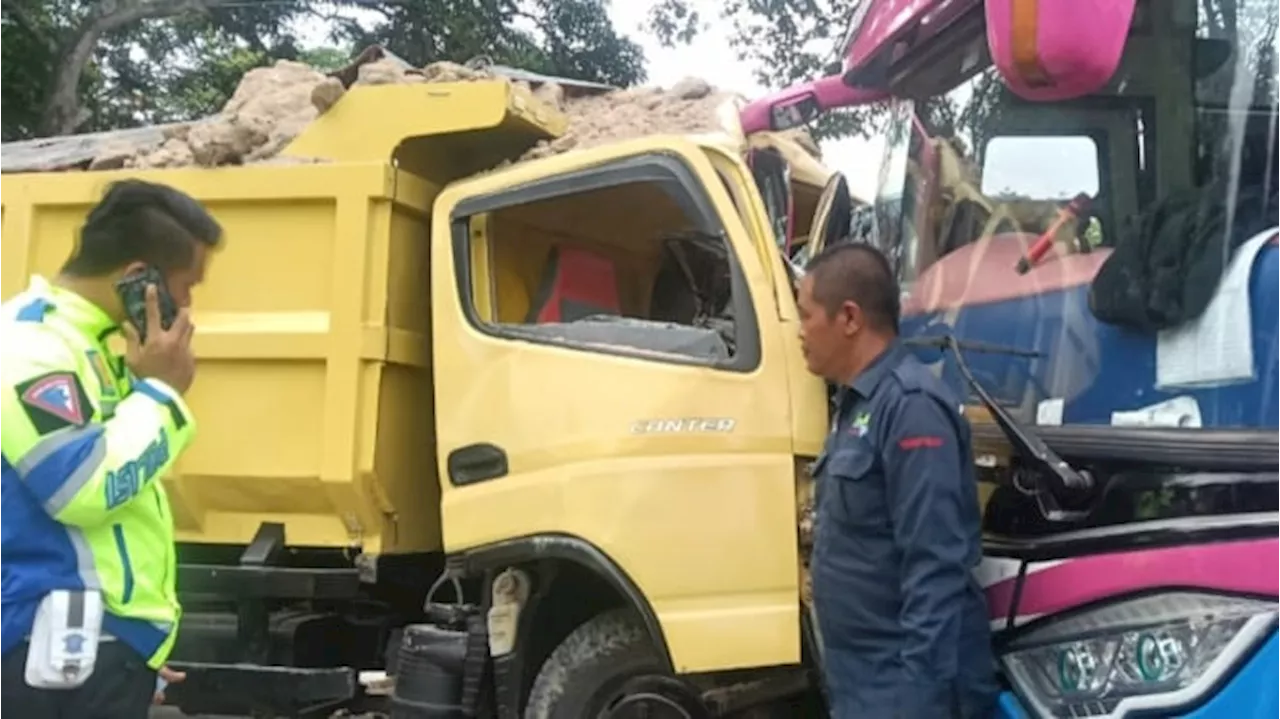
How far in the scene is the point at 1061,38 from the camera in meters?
2.78

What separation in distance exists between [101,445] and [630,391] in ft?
5.94

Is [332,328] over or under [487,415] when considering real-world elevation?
over

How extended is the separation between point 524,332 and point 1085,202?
172cm

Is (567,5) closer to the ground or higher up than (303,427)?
higher up

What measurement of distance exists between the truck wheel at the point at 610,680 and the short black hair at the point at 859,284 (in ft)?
4.37

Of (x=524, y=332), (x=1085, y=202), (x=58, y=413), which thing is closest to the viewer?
(x=58, y=413)

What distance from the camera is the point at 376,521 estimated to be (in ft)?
16.1

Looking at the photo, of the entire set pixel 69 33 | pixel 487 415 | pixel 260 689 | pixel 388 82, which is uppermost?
pixel 69 33

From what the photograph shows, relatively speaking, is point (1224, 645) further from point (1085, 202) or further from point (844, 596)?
point (1085, 202)

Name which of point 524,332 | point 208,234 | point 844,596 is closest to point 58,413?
point 208,234

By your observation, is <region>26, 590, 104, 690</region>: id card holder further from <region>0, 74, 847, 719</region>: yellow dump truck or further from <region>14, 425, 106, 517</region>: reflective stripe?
<region>0, 74, 847, 719</region>: yellow dump truck

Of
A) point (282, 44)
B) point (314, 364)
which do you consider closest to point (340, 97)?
point (314, 364)

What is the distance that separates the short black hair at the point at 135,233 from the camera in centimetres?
272

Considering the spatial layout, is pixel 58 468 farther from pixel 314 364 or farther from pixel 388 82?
pixel 388 82
